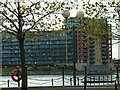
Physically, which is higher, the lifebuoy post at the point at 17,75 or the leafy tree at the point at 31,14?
the leafy tree at the point at 31,14

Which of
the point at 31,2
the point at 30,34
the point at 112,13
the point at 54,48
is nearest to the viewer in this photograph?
the point at 31,2

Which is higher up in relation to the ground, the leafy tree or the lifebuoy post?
the leafy tree

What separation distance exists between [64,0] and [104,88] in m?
2.66

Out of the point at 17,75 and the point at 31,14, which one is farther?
the point at 17,75

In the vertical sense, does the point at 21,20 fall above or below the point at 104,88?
above

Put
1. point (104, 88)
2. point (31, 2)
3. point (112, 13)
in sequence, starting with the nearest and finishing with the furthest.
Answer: point (31, 2) < point (112, 13) < point (104, 88)

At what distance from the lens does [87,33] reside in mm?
6766

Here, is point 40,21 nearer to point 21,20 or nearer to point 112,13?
point 21,20

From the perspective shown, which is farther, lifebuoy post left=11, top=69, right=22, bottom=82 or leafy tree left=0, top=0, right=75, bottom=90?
lifebuoy post left=11, top=69, right=22, bottom=82

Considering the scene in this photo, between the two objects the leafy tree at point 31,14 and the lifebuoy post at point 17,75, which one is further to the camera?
the lifebuoy post at point 17,75

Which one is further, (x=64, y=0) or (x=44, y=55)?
(x=44, y=55)

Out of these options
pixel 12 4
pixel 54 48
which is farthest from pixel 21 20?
pixel 54 48

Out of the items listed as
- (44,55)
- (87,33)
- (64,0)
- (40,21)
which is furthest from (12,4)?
(44,55)

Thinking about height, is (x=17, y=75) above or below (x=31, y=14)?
below
